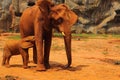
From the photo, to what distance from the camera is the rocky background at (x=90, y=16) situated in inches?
1042

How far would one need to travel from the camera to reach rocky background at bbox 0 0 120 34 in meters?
26.5

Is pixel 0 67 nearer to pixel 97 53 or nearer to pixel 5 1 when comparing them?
pixel 97 53

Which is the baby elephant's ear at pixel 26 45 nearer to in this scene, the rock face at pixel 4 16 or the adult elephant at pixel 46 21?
the adult elephant at pixel 46 21

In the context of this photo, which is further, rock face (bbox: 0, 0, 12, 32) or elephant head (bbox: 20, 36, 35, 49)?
rock face (bbox: 0, 0, 12, 32)

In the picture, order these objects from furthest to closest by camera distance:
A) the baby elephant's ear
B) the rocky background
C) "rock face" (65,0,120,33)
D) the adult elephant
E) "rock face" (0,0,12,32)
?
1. "rock face" (0,0,12,32)
2. "rock face" (65,0,120,33)
3. the rocky background
4. the baby elephant's ear
5. the adult elephant

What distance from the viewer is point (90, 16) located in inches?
1076

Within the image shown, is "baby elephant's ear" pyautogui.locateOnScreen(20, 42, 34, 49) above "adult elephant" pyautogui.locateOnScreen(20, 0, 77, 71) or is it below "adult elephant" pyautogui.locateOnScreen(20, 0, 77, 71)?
below

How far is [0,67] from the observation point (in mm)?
10539

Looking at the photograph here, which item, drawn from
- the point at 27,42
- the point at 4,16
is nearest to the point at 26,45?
the point at 27,42

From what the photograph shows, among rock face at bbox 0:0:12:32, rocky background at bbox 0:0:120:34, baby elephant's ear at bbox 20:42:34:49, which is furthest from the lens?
rock face at bbox 0:0:12:32

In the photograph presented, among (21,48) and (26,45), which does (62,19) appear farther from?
(21,48)

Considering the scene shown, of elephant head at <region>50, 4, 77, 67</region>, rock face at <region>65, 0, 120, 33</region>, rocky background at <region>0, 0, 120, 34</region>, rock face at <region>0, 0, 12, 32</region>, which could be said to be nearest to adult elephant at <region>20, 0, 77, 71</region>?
elephant head at <region>50, 4, 77, 67</region>

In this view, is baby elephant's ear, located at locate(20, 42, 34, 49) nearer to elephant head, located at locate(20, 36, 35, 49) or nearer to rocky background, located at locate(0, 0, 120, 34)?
elephant head, located at locate(20, 36, 35, 49)

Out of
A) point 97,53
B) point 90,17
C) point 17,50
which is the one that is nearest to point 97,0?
point 90,17
